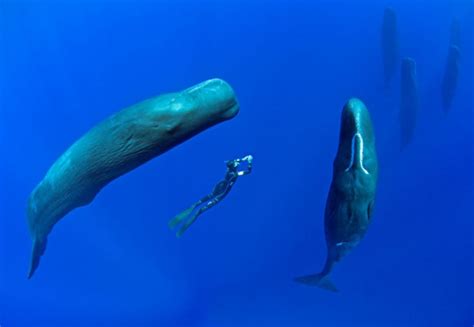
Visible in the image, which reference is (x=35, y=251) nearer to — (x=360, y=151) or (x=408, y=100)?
A: (x=360, y=151)

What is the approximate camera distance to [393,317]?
973 cm

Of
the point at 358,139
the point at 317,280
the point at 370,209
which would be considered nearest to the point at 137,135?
the point at 358,139

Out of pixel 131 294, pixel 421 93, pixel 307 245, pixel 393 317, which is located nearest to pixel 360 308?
pixel 393 317

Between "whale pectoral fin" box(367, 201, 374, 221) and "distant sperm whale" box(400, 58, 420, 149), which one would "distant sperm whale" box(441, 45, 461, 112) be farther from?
"whale pectoral fin" box(367, 201, 374, 221)

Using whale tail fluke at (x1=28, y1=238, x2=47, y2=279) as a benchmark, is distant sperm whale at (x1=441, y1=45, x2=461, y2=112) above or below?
above

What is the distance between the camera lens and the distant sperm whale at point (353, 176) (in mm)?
3686

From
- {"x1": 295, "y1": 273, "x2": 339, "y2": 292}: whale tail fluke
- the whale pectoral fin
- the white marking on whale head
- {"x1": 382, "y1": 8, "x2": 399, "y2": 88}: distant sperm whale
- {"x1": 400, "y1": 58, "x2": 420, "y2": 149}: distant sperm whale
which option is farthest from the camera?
{"x1": 382, "y1": 8, "x2": 399, "y2": 88}: distant sperm whale

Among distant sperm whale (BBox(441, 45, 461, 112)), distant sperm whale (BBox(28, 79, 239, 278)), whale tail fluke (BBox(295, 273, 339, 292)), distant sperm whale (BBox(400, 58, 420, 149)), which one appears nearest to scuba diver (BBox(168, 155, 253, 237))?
distant sperm whale (BBox(28, 79, 239, 278))

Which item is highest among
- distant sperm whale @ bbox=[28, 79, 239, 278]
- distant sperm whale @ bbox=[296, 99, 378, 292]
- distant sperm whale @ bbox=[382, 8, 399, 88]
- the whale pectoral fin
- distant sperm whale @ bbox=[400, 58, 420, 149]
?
distant sperm whale @ bbox=[382, 8, 399, 88]

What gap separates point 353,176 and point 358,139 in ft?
1.18

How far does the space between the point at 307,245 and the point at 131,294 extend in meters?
4.13

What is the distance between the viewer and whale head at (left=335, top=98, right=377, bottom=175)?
3660mm

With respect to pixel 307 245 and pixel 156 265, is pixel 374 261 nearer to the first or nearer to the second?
pixel 307 245

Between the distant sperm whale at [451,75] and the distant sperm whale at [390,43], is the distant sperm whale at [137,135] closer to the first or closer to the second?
the distant sperm whale at [451,75]
